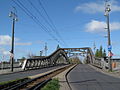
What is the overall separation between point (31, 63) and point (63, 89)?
43.9m

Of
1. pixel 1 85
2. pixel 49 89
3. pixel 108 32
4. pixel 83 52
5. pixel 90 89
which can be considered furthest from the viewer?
pixel 83 52

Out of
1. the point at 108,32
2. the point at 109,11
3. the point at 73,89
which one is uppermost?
the point at 109,11

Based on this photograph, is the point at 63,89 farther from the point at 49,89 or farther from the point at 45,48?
the point at 45,48

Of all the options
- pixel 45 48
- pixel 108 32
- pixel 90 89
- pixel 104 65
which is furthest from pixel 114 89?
pixel 45 48

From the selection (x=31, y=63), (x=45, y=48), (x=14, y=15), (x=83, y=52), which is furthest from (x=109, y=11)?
(x=83, y=52)

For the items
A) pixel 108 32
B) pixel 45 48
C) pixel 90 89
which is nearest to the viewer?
pixel 90 89

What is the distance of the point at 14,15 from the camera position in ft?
149

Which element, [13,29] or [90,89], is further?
[13,29]

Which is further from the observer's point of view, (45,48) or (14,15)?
(45,48)

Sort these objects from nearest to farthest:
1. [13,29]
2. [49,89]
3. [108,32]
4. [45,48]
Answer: [49,89] → [108,32] → [13,29] → [45,48]

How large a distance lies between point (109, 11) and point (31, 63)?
25.9 metres

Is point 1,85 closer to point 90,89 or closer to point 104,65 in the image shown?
point 90,89

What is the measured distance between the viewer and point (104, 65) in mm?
46031

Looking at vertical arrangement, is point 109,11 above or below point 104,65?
above
